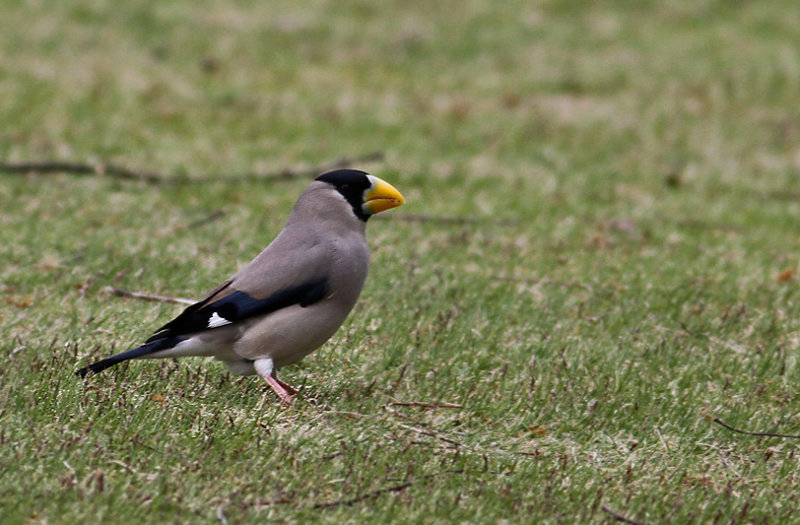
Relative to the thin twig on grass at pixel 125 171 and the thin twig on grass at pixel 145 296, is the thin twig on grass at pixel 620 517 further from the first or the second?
the thin twig on grass at pixel 125 171

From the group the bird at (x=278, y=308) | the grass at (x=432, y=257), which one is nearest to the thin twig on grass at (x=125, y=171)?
the grass at (x=432, y=257)

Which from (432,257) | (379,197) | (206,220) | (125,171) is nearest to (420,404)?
(379,197)

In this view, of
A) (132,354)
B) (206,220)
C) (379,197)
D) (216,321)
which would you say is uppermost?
(379,197)

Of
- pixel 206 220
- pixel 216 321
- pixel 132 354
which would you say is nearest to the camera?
pixel 132 354

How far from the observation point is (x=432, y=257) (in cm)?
927

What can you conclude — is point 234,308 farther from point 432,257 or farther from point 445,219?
point 445,219

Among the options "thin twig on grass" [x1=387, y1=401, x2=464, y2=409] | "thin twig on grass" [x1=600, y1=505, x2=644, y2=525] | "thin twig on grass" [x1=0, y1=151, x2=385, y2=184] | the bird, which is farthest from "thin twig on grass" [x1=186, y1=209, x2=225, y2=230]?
"thin twig on grass" [x1=600, y1=505, x2=644, y2=525]

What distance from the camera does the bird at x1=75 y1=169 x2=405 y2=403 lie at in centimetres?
580

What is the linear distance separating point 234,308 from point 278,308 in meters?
0.25

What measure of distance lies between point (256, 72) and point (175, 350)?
36.9 ft

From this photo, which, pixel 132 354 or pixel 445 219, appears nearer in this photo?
pixel 132 354

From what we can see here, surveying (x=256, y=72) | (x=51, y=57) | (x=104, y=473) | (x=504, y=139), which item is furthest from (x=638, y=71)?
(x=104, y=473)

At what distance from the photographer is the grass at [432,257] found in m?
5.00

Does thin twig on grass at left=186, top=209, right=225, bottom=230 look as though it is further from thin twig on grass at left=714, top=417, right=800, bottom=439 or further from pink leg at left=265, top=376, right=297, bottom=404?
thin twig on grass at left=714, top=417, right=800, bottom=439
